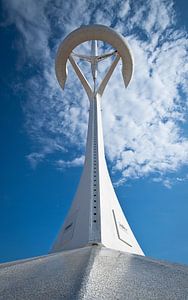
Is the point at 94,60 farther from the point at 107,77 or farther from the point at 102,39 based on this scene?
the point at 107,77

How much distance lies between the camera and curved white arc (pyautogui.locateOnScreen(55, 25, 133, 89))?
49.6 ft

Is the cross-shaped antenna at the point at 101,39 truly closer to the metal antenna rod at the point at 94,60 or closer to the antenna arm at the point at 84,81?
the antenna arm at the point at 84,81

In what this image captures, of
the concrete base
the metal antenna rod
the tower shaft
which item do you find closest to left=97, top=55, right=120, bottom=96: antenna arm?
the metal antenna rod

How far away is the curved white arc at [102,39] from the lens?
1513 centimetres

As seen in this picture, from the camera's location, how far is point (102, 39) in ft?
50.8

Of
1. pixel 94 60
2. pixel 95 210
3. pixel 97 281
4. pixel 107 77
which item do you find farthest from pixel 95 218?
pixel 94 60

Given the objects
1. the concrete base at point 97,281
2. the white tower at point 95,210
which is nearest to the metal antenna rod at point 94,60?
the white tower at point 95,210

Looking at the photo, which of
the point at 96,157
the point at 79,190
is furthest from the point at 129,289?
the point at 96,157

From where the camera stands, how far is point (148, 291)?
6.12 ft

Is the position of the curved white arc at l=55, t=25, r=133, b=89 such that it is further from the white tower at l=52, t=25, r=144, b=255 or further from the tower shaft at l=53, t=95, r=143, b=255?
the tower shaft at l=53, t=95, r=143, b=255

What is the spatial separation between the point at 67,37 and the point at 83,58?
8.76 ft

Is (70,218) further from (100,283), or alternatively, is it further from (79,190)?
(100,283)

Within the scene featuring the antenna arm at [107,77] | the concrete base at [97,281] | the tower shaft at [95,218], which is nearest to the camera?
the concrete base at [97,281]

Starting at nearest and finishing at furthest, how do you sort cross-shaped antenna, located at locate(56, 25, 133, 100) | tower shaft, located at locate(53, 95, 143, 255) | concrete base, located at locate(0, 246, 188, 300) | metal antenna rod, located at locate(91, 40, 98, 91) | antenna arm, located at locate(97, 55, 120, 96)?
concrete base, located at locate(0, 246, 188, 300) → tower shaft, located at locate(53, 95, 143, 255) → antenna arm, located at locate(97, 55, 120, 96) → cross-shaped antenna, located at locate(56, 25, 133, 100) → metal antenna rod, located at locate(91, 40, 98, 91)
